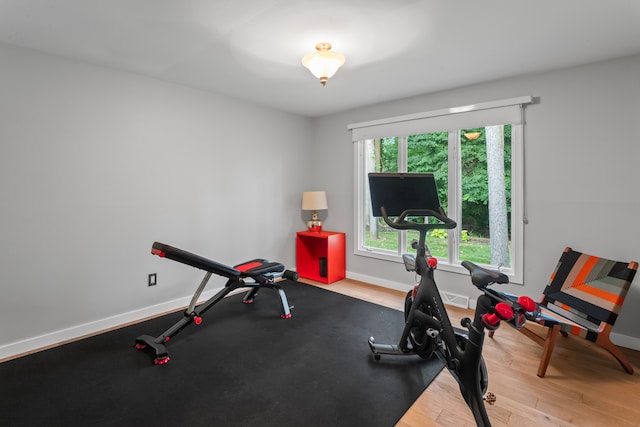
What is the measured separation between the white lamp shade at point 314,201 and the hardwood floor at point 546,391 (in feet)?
8.55

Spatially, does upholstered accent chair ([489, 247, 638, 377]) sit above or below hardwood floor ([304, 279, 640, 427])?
above

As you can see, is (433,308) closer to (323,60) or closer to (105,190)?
(323,60)

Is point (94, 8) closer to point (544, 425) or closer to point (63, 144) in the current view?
point (63, 144)

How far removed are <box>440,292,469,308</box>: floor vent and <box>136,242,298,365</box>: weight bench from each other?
1743 millimetres

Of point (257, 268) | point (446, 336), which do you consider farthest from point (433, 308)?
point (257, 268)

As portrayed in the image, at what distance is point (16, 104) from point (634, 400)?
4722mm

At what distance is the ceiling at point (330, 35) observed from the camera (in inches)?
74.4

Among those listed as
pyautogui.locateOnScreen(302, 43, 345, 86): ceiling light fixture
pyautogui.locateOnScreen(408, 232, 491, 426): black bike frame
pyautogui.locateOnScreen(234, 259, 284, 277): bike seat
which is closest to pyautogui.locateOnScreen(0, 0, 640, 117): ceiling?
pyautogui.locateOnScreen(302, 43, 345, 86): ceiling light fixture

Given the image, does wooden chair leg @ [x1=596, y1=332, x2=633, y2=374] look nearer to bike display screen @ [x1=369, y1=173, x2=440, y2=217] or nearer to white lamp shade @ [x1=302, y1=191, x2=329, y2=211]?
bike display screen @ [x1=369, y1=173, x2=440, y2=217]

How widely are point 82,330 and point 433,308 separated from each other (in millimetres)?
2955

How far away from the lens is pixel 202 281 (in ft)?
8.73

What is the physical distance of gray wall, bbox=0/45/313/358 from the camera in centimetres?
241

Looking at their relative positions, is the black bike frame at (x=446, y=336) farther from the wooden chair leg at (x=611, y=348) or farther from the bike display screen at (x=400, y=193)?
the wooden chair leg at (x=611, y=348)

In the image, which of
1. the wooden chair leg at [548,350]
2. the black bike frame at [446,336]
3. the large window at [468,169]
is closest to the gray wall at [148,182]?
the large window at [468,169]
